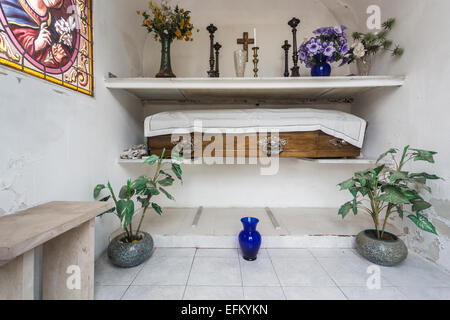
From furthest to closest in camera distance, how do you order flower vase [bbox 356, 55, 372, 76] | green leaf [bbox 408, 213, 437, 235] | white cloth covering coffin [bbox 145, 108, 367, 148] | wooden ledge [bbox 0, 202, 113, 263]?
flower vase [bbox 356, 55, 372, 76] → white cloth covering coffin [bbox 145, 108, 367, 148] → green leaf [bbox 408, 213, 437, 235] → wooden ledge [bbox 0, 202, 113, 263]

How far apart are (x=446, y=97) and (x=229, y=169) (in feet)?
5.33

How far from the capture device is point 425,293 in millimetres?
1042

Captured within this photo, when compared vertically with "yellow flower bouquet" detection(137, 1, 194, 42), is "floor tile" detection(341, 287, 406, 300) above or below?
below

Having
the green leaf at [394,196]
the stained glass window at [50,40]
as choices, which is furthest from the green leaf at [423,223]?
the stained glass window at [50,40]

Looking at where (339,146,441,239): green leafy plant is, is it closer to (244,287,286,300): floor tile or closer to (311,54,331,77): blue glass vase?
(244,287,286,300): floor tile

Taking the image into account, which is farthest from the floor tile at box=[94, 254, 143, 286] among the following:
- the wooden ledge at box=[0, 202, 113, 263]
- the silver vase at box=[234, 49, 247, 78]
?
the silver vase at box=[234, 49, 247, 78]

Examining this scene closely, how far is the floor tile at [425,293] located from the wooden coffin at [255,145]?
0.92m

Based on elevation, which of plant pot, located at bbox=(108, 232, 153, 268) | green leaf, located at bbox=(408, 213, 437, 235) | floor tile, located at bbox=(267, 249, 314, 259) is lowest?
floor tile, located at bbox=(267, 249, 314, 259)

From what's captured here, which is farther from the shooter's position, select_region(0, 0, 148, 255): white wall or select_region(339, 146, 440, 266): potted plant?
select_region(339, 146, 440, 266): potted plant

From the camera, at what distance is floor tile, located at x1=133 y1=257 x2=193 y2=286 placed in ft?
3.72

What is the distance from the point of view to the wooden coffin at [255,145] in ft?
5.02

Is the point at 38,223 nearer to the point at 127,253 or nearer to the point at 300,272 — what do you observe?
the point at 127,253
